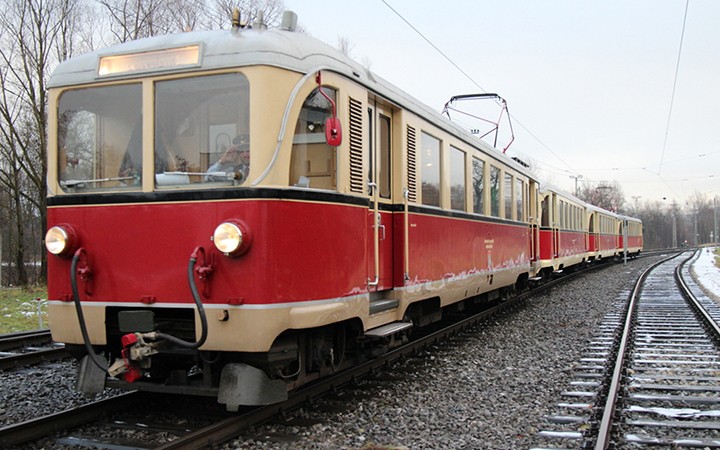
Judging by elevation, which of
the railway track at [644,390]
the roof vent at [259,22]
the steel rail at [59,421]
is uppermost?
the roof vent at [259,22]

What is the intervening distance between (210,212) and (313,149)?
1.03 metres

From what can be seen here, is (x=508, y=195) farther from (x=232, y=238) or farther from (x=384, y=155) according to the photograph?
(x=232, y=238)

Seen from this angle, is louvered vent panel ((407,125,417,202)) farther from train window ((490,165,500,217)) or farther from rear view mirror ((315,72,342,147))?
train window ((490,165,500,217))

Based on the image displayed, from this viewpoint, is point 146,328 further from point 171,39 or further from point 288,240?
point 171,39

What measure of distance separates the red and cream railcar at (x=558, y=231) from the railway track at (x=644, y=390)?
20.0 feet

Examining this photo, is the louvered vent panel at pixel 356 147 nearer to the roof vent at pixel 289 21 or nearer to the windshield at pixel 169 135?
the roof vent at pixel 289 21

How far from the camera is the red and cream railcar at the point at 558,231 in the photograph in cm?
1764

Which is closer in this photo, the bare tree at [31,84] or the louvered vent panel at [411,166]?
the louvered vent panel at [411,166]

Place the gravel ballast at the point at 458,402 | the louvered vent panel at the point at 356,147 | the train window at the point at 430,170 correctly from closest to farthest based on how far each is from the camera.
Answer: the gravel ballast at the point at 458,402 < the louvered vent panel at the point at 356,147 < the train window at the point at 430,170

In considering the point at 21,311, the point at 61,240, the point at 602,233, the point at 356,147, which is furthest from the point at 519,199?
the point at 602,233

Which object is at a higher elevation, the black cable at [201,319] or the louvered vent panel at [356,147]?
the louvered vent panel at [356,147]

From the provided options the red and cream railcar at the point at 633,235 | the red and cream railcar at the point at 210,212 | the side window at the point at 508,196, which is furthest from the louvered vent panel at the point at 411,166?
the red and cream railcar at the point at 633,235

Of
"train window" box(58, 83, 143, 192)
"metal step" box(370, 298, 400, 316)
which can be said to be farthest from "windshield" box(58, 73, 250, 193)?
"metal step" box(370, 298, 400, 316)

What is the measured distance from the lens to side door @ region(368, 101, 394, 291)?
6.02m
